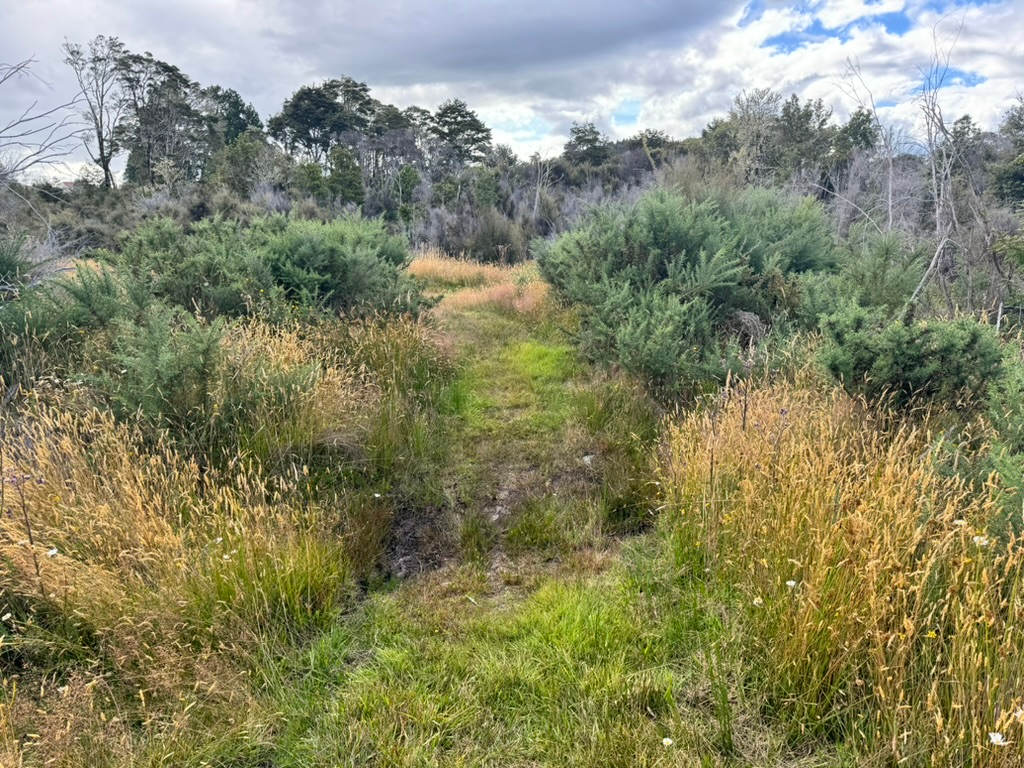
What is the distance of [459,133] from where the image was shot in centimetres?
3228

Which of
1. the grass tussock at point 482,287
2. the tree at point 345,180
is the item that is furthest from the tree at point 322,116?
the grass tussock at point 482,287

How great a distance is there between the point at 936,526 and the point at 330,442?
3534mm

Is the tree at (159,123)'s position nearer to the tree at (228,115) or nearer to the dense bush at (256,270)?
the tree at (228,115)

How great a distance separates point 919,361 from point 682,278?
9.64 ft

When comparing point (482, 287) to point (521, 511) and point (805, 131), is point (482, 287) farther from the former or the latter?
point (805, 131)

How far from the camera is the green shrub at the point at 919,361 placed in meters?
3.93

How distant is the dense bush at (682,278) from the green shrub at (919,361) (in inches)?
43.2

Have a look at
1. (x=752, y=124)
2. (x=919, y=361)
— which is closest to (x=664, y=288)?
(x=919, y=361)

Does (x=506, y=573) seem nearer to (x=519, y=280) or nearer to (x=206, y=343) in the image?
(x=206, y=343)

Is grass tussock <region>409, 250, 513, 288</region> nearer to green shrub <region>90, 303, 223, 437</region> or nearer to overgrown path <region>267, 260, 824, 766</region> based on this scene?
green shrub <region>90, 303, 223, 437</region>

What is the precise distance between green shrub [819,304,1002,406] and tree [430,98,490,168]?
1186 inches

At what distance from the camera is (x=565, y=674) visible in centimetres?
243

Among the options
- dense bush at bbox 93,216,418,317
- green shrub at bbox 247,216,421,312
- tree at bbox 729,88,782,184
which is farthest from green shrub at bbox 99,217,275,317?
tree at bbox 729,88,782,184

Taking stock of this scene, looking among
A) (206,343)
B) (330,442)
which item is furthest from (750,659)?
(206,343)
